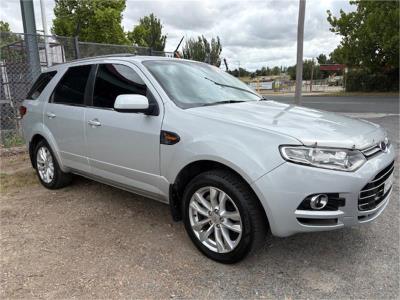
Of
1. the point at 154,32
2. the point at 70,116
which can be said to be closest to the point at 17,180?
the point at 70,116

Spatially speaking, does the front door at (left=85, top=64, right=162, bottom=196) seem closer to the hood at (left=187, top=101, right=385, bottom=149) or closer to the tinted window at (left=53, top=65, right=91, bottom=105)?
the tinted window at (left=53, top=65, right=91, bottom=105)

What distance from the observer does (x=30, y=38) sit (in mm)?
7594

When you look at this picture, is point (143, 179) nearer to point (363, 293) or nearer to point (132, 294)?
point (132, 294)

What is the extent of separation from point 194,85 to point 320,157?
163 cm

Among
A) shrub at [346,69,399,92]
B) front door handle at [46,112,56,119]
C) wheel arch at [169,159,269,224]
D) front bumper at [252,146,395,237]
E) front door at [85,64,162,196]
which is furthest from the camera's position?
shrub at [346,69,399,92]

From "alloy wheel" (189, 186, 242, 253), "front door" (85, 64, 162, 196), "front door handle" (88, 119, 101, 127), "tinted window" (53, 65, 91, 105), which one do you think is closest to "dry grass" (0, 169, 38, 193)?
"tinted window" (53, 65, 91, 105)

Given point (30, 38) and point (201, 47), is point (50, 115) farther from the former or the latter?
point (201, 47)

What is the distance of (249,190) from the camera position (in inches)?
111

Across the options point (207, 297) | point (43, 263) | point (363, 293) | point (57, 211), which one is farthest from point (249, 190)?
point (57, 211)

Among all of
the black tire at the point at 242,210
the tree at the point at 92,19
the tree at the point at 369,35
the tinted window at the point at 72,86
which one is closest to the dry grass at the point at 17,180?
the tinted window at the point at 72,86

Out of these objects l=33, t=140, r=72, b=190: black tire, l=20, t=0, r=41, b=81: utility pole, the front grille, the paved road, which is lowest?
the paved road

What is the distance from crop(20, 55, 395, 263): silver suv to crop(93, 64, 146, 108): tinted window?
0.01m

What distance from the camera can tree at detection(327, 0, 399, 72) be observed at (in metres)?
22.9

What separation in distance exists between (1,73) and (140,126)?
5918mm
